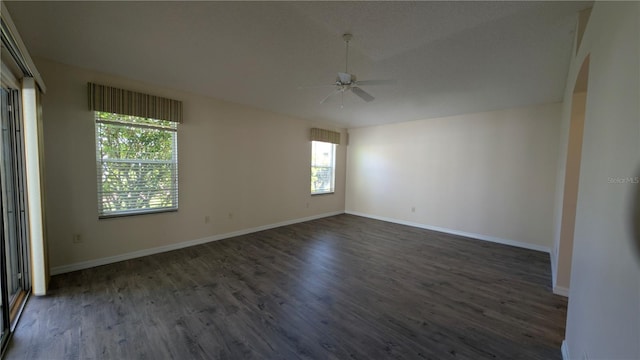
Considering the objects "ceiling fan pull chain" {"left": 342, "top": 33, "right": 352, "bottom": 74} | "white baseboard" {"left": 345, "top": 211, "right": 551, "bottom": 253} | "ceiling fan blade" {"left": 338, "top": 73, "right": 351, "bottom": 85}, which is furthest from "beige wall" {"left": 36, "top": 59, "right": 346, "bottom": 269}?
"ceiling fan blade" {"left": 338, "top": 73, "right": 351, "bottom": 85}

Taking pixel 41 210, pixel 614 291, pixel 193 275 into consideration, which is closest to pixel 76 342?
pixel 193 275

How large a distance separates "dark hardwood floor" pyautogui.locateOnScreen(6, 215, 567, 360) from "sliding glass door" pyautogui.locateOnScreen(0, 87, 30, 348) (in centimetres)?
21

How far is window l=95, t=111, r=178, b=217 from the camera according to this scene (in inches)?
129

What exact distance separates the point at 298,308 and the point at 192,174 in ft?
9.49

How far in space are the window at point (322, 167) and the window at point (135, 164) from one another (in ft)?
10.6

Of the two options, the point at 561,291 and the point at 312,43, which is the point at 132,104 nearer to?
the point at 312,43

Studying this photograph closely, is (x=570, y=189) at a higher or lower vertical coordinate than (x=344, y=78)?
lower

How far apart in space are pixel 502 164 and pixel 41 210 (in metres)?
6.68

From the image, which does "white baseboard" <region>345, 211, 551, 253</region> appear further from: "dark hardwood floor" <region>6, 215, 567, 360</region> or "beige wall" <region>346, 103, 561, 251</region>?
"dark hardwood floor" <region>6, 215, 567, 360</region>

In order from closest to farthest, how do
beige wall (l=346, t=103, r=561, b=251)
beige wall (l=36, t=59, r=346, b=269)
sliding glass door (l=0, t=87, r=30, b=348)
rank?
sliding glass door (l=0, t=87, r=30, b=348), beige wall (l=36, t=59, r=346, b=269), beige wall (l=346, t=103, r=561, b=251)

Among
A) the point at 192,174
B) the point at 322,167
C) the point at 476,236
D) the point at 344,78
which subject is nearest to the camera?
the point at 344,78

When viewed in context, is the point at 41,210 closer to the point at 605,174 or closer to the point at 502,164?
the point at 605,174

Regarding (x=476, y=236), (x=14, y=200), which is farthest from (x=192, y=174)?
(x=476, y=236)

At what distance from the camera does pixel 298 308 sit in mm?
2391
